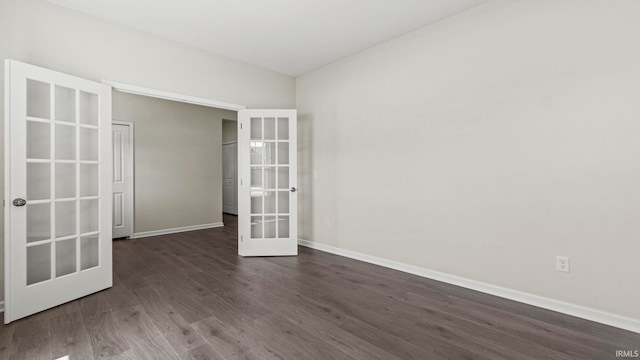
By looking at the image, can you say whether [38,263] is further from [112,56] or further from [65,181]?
[112,56]

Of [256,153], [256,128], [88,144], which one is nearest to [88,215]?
[88,144]

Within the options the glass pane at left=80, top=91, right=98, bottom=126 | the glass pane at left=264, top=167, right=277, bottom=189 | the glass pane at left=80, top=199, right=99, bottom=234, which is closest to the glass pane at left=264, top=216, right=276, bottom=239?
the glass pane at left=264, top=167, right=277, bottom=189

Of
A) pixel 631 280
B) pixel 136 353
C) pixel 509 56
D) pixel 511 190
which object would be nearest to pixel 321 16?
pixel 509 56

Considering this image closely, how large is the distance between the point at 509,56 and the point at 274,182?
122 inches

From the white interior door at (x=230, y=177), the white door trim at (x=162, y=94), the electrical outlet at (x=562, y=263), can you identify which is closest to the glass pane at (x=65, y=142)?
the white door trim at (x=162, y=94)

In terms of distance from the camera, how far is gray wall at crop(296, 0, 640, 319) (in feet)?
6.93

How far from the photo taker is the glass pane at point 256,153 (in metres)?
4.07

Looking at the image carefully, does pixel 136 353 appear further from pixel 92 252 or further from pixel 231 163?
pixel 231 163

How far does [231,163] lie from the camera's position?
805 centimetres

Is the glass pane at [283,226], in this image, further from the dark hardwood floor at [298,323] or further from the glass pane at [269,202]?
the dark hardwood floor at [298,323]

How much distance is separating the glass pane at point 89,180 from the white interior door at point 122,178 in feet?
8.64

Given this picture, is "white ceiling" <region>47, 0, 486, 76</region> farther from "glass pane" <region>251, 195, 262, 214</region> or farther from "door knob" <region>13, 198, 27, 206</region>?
"glass pane" <region>251, 195, 262, 214</region>

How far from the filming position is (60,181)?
254 cm

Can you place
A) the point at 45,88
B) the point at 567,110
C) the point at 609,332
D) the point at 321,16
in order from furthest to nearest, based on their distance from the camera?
the point at 321,16
the point at 45,88
the point at 567,110
the point at 609,332
